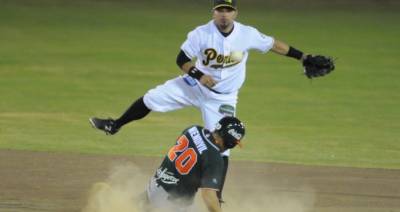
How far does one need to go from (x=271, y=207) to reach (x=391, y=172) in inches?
100

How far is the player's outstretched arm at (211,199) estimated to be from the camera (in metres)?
7.04

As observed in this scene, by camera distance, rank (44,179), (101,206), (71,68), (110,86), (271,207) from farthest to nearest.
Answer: (71,68) < (110,86) < (44,179) < (271,207) < (101,206)

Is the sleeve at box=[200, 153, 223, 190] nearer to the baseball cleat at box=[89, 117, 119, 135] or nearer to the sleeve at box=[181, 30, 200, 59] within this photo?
the sleeve at box=[181, 30, 200, 59]

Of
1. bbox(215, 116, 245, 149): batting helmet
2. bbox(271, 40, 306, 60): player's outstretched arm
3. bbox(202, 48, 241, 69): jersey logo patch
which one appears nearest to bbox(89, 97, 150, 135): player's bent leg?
bbox(202, 48, 241, 69): jersey logo patch

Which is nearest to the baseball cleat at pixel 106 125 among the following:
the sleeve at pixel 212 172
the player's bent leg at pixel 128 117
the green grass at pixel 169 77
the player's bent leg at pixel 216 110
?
the player's bent leg at pixel 128 117

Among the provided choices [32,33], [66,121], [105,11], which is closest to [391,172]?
[66,121]

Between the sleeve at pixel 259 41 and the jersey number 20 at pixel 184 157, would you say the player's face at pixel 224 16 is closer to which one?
the sleeve at pixel 259 41

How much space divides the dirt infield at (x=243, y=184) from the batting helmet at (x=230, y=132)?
196cm

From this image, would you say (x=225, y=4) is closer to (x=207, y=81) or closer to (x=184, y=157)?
(x=207, y=81)

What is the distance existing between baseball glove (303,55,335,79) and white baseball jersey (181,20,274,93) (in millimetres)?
473

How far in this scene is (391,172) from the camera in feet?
36.9

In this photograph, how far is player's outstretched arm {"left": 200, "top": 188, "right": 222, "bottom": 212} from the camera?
704 cm

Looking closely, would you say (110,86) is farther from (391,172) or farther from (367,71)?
(391,172)

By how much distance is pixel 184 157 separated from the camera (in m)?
7.36
